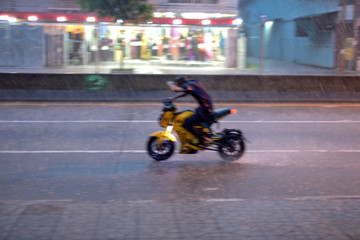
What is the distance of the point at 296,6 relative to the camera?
31125 mm

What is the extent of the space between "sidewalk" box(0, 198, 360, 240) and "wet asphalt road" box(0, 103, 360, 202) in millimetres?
527

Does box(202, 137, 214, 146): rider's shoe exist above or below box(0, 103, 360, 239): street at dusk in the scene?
above

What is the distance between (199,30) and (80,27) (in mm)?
5252

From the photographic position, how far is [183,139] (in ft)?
26.5

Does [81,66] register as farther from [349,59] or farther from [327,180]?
[327,180]

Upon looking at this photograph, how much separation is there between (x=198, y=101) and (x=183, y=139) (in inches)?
27.5

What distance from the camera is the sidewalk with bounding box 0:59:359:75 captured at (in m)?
18.2

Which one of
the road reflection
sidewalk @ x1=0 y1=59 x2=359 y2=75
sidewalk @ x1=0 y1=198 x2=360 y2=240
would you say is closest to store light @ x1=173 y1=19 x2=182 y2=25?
sidewalk @ x1=0 y1=59 x2=359 y2=75

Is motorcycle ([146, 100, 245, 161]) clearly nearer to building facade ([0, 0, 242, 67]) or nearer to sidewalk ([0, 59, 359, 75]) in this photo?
sidewalk ([0, 59, 359, 75])

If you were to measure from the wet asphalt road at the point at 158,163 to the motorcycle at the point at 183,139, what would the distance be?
0.18 m

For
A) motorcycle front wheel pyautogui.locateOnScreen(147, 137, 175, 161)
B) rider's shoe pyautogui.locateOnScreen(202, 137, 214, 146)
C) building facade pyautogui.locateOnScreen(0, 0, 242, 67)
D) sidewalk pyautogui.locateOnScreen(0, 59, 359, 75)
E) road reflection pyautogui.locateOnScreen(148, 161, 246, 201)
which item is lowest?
road reflection pyautogui.locateOnScreen(148, 161, 246, 201)

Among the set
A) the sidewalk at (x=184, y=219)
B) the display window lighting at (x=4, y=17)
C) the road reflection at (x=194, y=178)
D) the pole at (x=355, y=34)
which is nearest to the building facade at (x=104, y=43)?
the pole at (x=355, y=34)

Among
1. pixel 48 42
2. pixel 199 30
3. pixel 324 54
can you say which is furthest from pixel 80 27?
pixel 324 54

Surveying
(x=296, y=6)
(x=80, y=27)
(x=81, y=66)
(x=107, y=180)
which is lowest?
(x=107, y=180)
